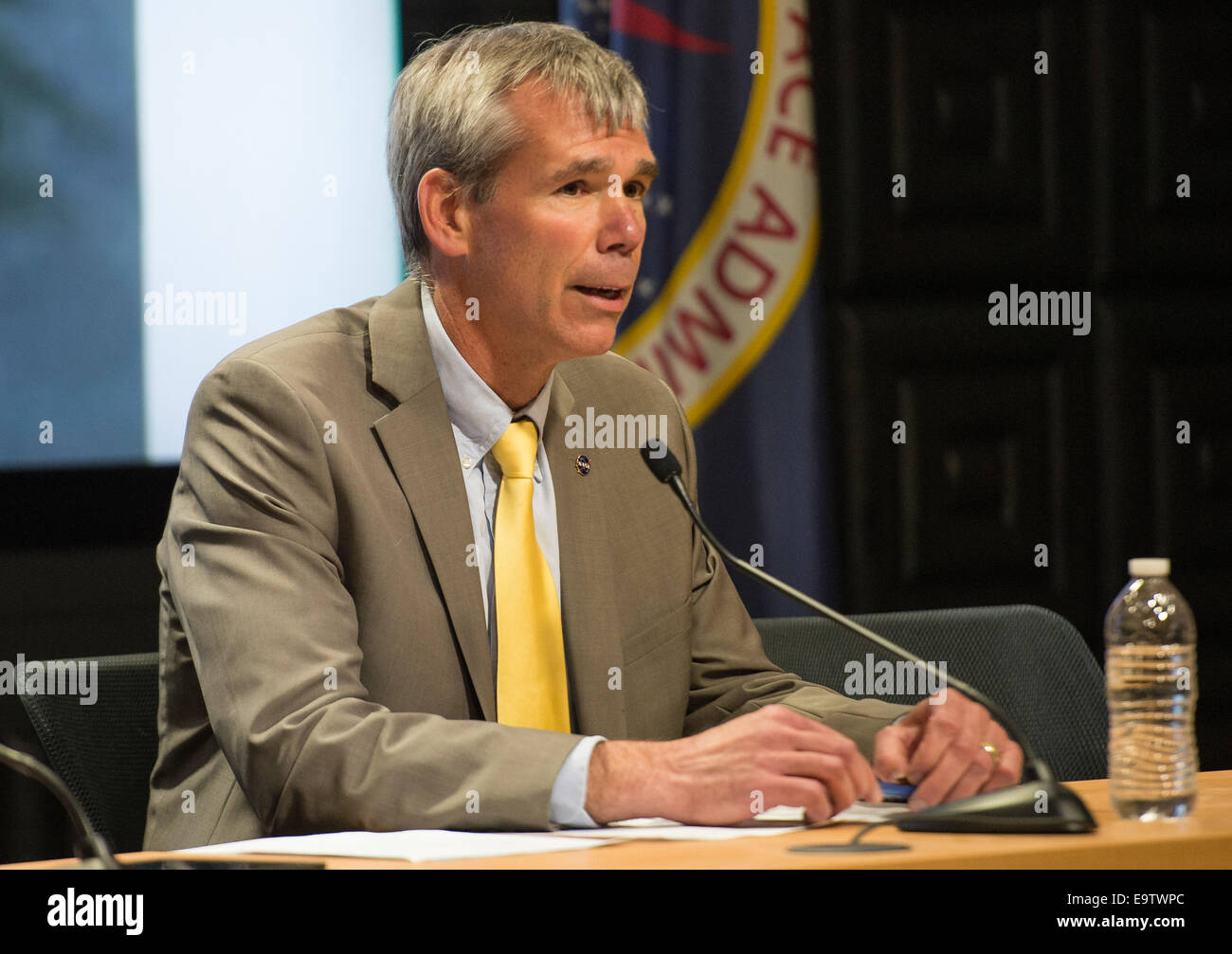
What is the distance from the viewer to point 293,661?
4.81 feet

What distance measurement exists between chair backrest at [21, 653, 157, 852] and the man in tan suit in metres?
0.05

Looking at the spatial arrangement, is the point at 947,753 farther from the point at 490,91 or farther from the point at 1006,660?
the point at 490,91

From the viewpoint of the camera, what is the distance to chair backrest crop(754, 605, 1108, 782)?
1.92 m

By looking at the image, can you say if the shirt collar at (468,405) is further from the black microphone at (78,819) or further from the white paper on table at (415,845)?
the black microphone at (78,819)

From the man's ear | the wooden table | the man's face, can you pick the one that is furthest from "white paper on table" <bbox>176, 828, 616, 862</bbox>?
the man's ear

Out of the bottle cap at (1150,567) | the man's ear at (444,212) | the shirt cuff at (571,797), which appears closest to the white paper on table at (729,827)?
the shirt cuff at (571,797)

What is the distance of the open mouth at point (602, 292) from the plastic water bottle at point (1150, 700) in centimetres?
77

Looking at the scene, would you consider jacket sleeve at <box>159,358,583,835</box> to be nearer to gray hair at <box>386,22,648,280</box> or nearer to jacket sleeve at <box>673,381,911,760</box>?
gray hair at <box>386,22,648,280</box>

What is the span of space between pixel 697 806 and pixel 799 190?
74.4 inches

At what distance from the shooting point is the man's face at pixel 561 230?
6.11ft

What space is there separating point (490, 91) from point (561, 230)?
0.20 m

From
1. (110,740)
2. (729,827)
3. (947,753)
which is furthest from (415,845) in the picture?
(110,740)
